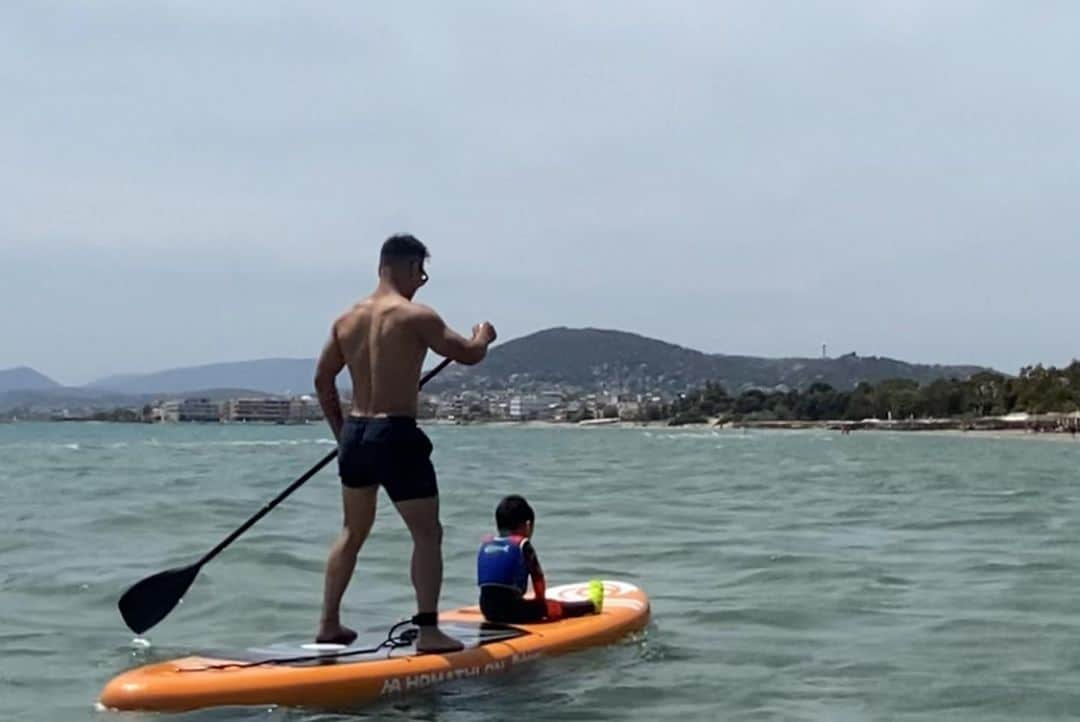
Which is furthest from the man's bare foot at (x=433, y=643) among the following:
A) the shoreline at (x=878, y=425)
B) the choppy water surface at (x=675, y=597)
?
the shoreline at (x=878, y=425)

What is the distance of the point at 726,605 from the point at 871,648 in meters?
1.92

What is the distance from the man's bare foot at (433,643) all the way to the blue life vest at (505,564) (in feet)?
2.71

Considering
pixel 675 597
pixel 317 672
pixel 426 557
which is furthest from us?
pixel 675 597

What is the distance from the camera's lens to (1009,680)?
757 cm

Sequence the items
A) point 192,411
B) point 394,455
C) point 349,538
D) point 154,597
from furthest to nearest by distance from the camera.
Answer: point 192,411
point 154,597
point 349,538
point 394,455

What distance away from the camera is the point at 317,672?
6660 millimetres

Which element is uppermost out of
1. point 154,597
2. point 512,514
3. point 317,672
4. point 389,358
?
point 389,358

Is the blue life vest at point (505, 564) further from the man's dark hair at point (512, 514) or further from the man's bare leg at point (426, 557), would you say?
the man's bare leg at point (426, 557)

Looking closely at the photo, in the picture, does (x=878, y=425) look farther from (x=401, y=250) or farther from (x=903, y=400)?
(x=401, y=250)

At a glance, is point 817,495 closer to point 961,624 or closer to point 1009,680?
point 961,624

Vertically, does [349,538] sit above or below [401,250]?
below

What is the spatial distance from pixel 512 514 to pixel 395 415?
142cm

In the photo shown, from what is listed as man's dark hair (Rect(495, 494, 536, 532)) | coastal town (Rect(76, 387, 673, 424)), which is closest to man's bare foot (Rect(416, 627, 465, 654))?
man's dark hair (Rect(495, 494, 536, 532))

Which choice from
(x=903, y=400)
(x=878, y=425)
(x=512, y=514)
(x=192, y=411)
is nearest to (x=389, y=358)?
(x=512, y=514)
